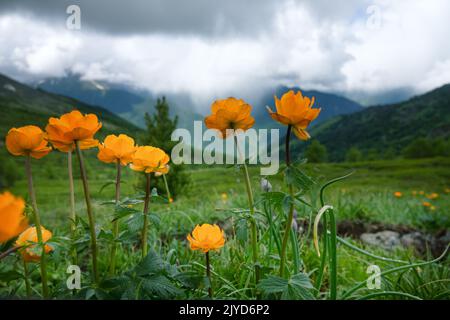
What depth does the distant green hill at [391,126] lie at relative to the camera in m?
95.4

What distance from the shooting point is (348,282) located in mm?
2383

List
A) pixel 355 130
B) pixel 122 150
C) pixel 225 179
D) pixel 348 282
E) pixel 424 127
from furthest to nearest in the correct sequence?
pixel 355 130
pixel 424 127
pixel 225 179
pixel 348 282
pixel 122 150

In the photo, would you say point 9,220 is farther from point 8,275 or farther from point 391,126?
point 391,126

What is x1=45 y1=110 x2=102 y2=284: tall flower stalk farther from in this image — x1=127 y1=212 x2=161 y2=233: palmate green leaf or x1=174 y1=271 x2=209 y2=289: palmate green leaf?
x1=174 y1=271 x2=209 y2=289: palmate green leaf

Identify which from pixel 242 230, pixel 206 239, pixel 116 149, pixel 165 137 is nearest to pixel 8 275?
pixel 116 149

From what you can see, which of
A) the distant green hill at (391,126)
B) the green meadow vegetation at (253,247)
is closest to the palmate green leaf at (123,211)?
the green meadow vegetation at (253,247)

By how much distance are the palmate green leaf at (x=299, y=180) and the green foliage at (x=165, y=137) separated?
333 inches

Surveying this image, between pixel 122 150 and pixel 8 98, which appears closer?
pixel 122 150

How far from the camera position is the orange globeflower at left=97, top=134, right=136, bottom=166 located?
1270mm

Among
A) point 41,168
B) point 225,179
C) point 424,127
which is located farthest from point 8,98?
point 424,127

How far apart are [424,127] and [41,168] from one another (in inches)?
3588

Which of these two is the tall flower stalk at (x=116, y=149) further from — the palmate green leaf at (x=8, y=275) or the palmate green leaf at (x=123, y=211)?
the palmate green leaf at (x=8, y=275)

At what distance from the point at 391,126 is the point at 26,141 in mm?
117621
